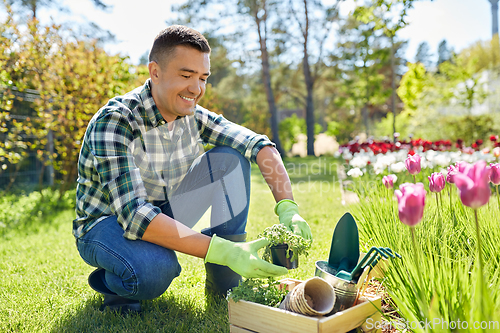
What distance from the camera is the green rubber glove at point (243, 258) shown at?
134 cm

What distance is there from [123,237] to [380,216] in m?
1.28

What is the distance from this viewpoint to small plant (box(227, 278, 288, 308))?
1358 millimetres

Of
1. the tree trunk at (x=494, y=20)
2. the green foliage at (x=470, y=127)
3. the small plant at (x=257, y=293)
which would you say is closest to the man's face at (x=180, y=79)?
the small plant at (x=257, y=293)

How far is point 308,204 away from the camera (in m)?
4.19

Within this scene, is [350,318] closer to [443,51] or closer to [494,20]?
[494,20]

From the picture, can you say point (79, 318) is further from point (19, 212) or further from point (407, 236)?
point (19, 212)

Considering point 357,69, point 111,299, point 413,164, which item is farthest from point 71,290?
point 357,69

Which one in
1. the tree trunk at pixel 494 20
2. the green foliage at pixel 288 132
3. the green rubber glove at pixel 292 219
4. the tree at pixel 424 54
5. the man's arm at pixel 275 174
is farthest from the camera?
the tree at pixel 424 54

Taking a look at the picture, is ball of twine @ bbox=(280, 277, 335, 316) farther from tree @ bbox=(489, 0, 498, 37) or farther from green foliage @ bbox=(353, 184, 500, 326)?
tree @ bbox=(489, 0, 498, 37)

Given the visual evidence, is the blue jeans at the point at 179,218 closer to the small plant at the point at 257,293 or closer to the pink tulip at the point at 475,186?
the small plant at the point at 257,293

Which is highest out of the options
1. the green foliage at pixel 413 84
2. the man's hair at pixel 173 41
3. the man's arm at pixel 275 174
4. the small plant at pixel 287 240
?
the green foliage at pixel 413 84

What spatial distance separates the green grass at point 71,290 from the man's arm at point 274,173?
0.52m

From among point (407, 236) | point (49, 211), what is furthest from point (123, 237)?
point (49, 211)

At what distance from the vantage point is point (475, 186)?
828 millimetres
